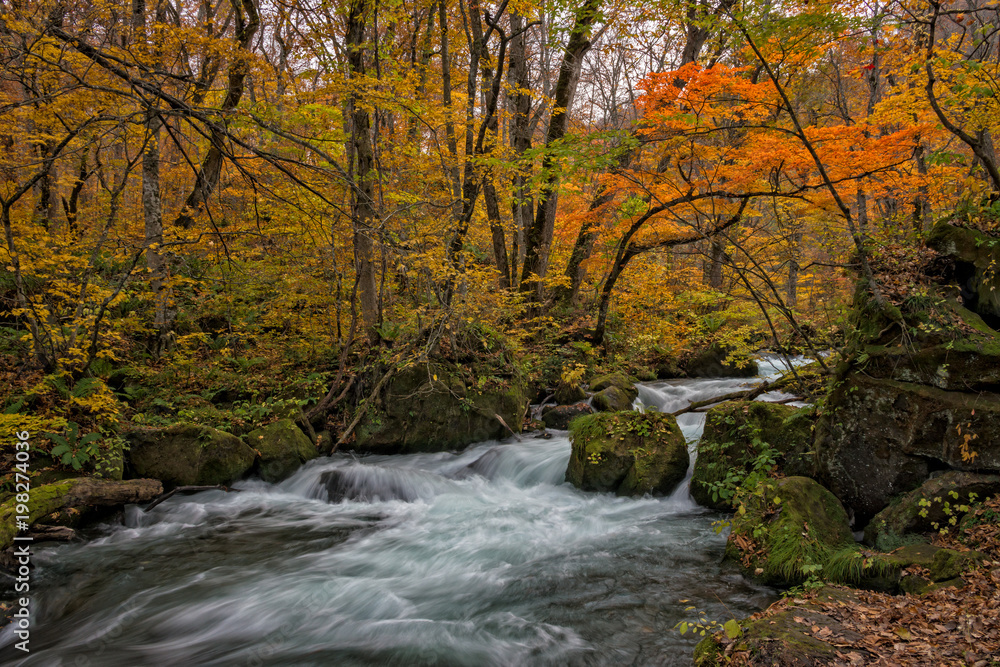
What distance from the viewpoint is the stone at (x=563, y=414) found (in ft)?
32.3

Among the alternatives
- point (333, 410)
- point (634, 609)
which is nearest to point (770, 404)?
point (634, 609)

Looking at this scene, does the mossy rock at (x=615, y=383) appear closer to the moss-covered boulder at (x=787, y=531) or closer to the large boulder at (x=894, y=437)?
the large boulder at (x=894, y=437)

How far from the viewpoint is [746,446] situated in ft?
20.8

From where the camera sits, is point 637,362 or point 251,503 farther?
point 637,362

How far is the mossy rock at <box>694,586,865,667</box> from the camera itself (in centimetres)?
297

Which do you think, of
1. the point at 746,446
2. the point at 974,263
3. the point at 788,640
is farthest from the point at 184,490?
the point at 974,263

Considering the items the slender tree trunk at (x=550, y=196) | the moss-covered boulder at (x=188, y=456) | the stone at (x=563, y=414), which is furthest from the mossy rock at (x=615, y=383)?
the moss-covered boulder at (x=188, y=456)

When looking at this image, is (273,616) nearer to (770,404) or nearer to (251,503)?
(251,503)

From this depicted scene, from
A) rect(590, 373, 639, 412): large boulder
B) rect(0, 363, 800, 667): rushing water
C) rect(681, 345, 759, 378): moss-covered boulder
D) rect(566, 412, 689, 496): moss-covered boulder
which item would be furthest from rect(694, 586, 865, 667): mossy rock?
rect(681, 345, 759, 378): moss-covered boulder

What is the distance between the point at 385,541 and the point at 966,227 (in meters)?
7.43

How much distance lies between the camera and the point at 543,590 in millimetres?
5012

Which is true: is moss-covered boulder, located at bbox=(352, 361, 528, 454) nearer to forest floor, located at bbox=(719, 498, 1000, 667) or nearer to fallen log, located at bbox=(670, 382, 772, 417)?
fallen log, located at bbox=(670, 382, 772, 417)

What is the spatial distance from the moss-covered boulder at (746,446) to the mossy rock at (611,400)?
114 inches

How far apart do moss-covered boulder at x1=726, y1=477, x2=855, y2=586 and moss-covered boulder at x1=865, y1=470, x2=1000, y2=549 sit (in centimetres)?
35
